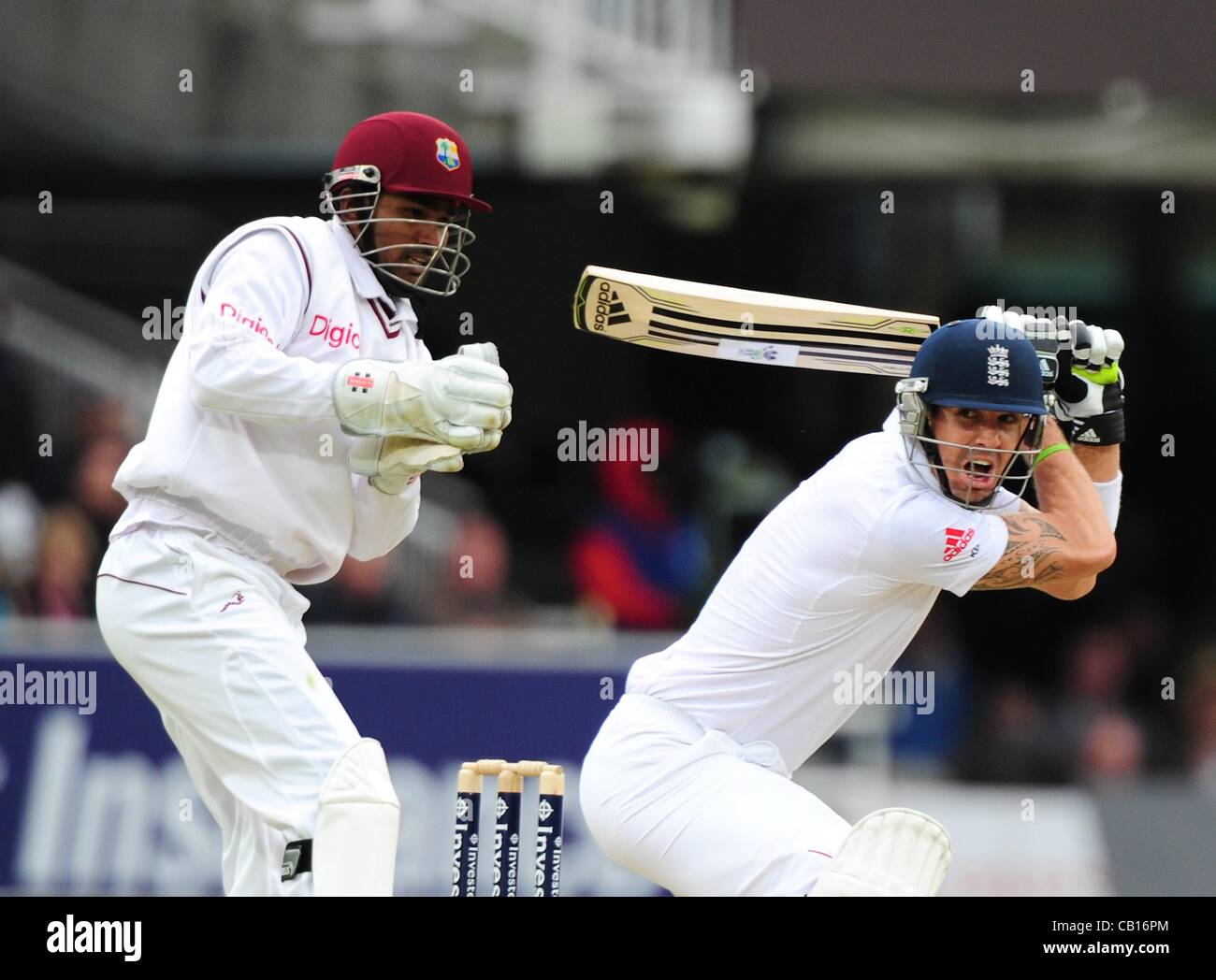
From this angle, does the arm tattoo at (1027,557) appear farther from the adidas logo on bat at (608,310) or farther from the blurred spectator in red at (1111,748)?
the blurred spectator in red at (1111,748)

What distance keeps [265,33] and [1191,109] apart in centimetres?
442

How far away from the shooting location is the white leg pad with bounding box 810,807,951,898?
3104 millimetres

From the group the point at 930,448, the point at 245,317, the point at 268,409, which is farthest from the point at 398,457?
the point at 930,448

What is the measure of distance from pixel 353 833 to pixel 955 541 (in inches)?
46.2

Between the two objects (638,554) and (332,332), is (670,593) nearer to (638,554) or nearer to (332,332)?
(638,554)

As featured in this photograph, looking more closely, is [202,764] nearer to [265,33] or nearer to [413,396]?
[413,396]

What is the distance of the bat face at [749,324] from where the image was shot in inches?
157

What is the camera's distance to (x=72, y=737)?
19.2 ft

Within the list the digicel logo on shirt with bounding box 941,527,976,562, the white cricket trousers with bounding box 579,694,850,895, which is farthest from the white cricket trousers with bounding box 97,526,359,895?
the digicel logo on shirt with bounding box 941,527,976,562

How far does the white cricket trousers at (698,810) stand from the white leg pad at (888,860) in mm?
73

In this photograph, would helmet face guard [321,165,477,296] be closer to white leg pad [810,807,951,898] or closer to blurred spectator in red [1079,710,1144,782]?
white leg pad [810,807,951,898]

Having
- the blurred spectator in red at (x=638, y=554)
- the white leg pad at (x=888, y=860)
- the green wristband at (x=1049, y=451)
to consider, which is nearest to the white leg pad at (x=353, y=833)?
the white leg pad at (x=888, y=860)
